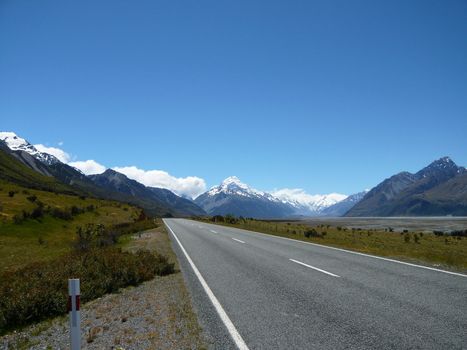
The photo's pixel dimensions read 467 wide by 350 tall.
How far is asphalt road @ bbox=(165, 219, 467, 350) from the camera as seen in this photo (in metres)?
5.34

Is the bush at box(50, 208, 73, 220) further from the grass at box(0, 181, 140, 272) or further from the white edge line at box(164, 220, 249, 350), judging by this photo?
the white edge line at box(164, 220, 249, 350)

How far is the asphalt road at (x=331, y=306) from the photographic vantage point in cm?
534

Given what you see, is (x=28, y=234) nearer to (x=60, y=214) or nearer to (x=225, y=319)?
(x=60, y=214)

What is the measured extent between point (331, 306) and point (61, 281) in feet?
21.2

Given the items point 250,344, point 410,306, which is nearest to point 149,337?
point 250,344

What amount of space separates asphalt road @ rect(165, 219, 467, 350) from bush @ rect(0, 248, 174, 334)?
165cm

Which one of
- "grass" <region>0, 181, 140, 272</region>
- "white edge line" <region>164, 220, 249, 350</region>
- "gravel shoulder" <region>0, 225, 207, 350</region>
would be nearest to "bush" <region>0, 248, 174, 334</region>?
"gravel shoulder" <region>0, 225, 207, 350</region>

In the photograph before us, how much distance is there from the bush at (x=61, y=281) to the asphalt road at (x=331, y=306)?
1.65 metres

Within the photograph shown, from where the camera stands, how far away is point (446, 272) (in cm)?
1072

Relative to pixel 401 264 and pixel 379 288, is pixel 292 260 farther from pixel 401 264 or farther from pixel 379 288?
pixel 379 288

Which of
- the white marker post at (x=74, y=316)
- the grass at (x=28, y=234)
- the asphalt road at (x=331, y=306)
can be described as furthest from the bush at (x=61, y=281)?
the grass at (x=28, y=234)

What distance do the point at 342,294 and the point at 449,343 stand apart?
304cm

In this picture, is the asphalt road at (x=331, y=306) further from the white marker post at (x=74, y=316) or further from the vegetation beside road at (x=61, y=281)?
the white marker post at (x=74, y=316)

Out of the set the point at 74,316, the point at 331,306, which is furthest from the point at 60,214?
the point at 331,306
